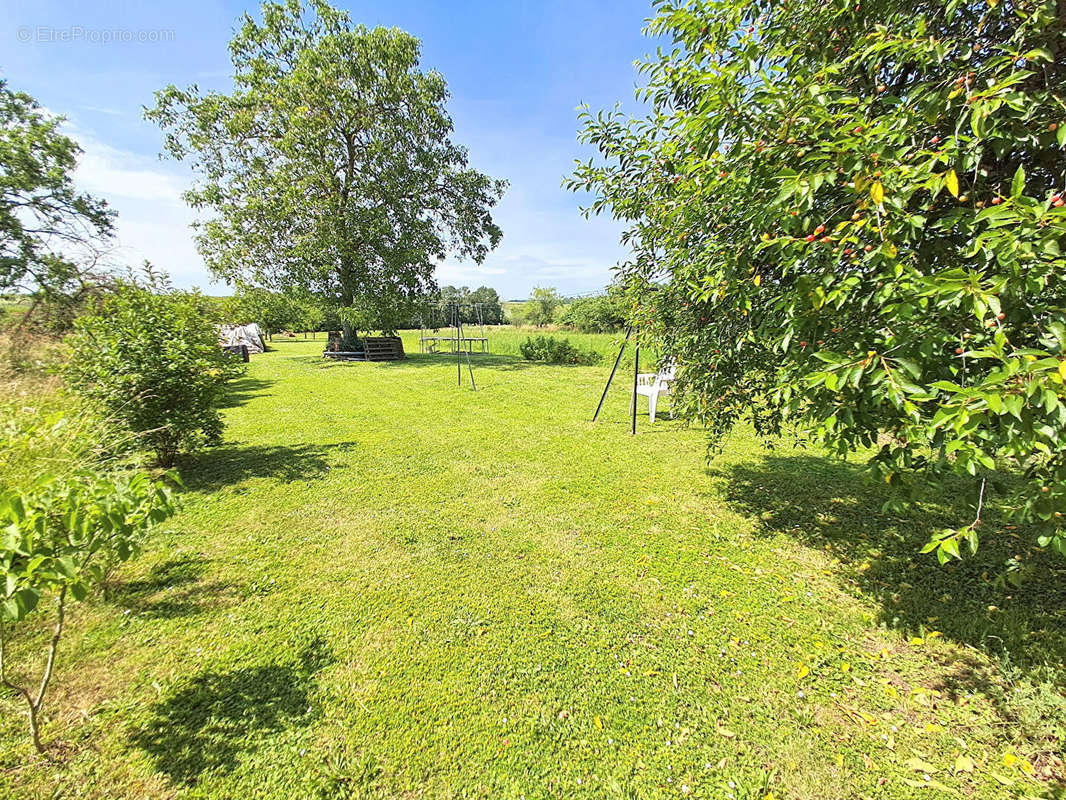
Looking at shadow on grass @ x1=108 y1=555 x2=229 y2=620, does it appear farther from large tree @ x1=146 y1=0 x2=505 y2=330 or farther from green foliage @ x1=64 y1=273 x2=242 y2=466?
large tree @ x1=146 y1=0 x2=505 y2=330

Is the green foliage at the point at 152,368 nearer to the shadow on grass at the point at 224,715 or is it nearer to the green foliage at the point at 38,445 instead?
the green foliage at the point at 38,445

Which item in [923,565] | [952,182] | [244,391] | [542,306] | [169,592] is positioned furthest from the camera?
[542,306]

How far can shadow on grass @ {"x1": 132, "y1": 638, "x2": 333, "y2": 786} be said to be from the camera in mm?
1859

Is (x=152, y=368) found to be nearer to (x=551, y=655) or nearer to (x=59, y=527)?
(x=59, y=527)

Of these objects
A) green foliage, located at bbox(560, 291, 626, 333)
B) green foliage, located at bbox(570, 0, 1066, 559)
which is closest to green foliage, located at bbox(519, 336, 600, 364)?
green foliage, located at bbox(560, 291, 626, 333)

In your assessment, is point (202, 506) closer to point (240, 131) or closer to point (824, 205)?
point (824, 205)

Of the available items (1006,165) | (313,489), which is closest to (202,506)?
(313,489)

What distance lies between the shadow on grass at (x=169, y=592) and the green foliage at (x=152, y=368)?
1774 millimetres

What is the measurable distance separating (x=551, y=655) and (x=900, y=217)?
290cm

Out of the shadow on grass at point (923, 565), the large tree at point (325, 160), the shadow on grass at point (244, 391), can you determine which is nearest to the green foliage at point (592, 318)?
the large tree at point (325, 160)

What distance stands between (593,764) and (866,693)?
5.35 ft

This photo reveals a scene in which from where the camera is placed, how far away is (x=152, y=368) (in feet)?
14.8

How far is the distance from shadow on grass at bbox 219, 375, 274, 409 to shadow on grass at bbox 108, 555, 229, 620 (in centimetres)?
694

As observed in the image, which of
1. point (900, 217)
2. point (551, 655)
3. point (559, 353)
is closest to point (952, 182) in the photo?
point (900, 217)
